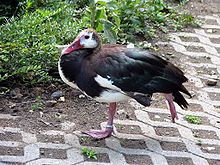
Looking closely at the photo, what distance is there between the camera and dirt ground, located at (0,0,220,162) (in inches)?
199

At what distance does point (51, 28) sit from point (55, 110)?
88cm

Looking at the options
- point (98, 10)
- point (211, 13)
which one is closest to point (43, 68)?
point (98, 10)

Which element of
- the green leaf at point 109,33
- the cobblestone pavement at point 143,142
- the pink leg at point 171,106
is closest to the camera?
the cobblestone pavement at point 143,142

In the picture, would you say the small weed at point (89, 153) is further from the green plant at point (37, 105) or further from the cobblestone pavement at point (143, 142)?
the green plant at point (37, 105)

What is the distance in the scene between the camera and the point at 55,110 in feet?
17.4

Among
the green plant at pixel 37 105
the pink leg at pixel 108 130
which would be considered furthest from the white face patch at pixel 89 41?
the green plant at pixel 37 105

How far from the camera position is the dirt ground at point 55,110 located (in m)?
5.07

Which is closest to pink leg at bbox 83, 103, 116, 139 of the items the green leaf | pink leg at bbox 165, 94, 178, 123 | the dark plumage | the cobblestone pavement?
A: the cobblestone pavement

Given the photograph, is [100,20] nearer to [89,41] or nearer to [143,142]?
[89,41]

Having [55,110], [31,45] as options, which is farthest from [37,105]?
[31,45]

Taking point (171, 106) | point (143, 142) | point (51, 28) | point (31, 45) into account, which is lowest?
point (143, 142)

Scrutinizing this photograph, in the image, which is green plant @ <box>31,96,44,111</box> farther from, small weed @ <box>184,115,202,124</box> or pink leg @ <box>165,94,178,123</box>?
small weed @ <box>184,115,202,124</box>

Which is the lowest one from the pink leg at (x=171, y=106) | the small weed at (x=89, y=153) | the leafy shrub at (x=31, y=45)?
the small weed at (x=89, y=153)

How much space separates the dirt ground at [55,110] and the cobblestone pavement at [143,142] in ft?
0.15
